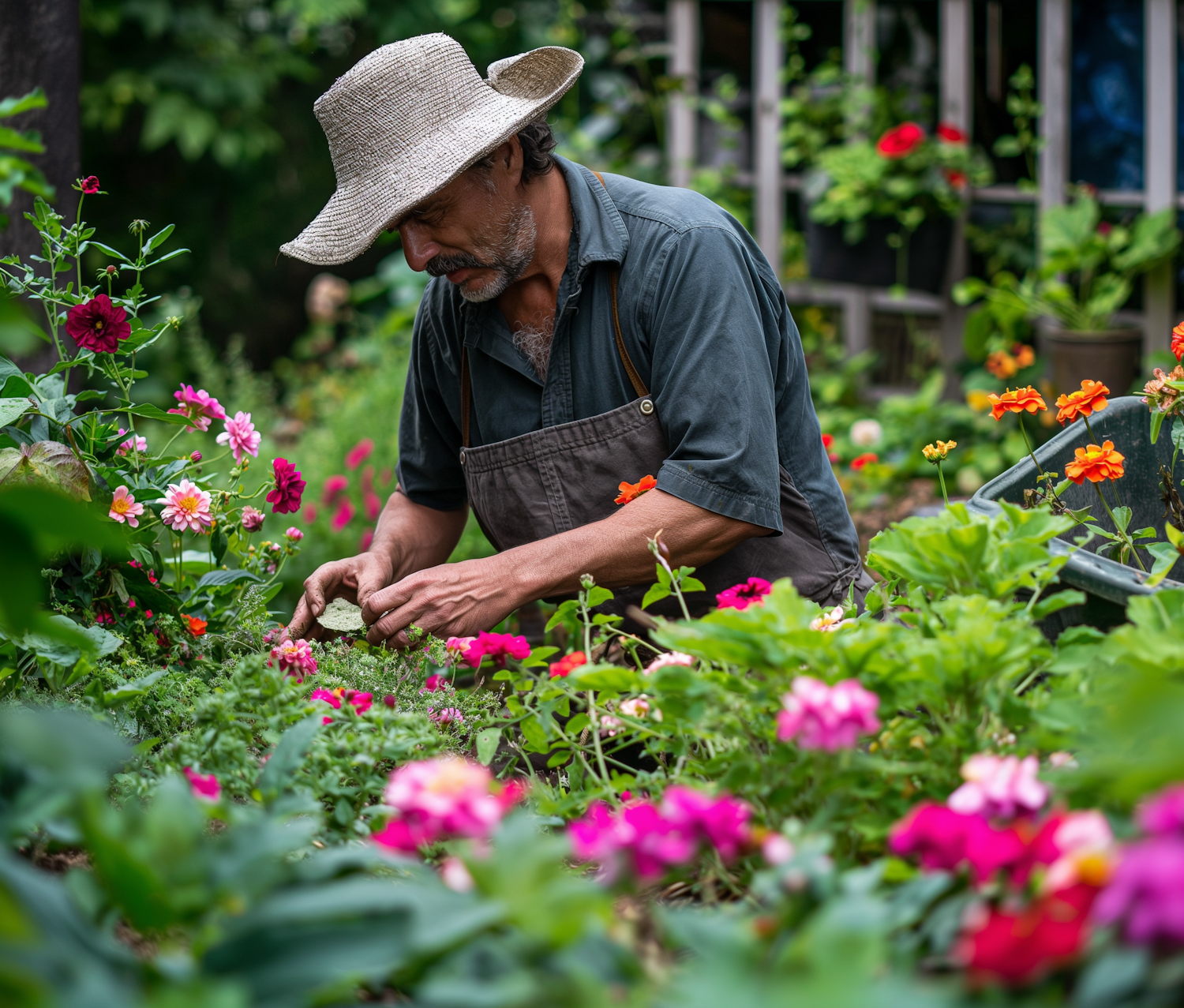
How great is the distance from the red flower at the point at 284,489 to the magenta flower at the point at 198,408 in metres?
0.11

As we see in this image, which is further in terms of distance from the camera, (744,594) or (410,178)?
(410,178)

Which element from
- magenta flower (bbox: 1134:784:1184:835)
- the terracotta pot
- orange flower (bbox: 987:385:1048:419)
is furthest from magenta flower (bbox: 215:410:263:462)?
the terracotta pot

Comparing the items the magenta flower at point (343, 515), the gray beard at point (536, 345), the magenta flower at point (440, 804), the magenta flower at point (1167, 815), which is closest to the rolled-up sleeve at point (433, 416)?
the gray beard at point (536, 345)

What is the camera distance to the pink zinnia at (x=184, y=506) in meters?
1.67

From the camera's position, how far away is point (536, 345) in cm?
220

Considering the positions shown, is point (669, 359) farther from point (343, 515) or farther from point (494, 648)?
point (343, 515)

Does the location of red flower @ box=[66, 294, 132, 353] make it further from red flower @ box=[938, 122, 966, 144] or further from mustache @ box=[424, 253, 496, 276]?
red flower @ box=[938, 122, 966, 144]

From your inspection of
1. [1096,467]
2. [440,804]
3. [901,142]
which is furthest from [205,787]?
[901,142]

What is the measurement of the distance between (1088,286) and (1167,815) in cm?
388

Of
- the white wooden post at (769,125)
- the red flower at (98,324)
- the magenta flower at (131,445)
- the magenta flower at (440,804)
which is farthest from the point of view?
the white wooden post at (769,125)

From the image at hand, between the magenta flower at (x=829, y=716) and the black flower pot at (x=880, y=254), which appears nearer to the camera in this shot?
the magenta flower at (x=829, y=716)

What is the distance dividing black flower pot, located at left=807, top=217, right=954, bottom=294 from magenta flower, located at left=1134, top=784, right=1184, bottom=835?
Answer: 4.26 meters

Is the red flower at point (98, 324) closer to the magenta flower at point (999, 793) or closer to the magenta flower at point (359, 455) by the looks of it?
the magenta flower at point (999, 793)

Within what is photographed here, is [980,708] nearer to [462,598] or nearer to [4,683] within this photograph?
[462,598]
